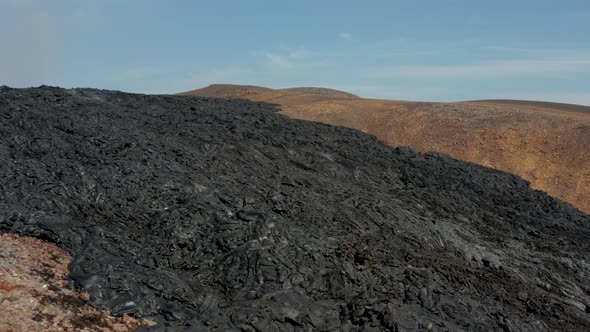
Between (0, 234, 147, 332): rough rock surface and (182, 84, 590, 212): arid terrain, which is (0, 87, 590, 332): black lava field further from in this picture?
(182, 84, 590, 212): arid terrain

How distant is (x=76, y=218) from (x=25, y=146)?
2752 mm

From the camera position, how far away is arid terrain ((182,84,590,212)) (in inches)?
838

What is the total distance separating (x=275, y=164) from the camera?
13141 millimetres

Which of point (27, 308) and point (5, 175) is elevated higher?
point (5, 175)

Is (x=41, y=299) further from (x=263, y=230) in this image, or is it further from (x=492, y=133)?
(x=492, y=133)

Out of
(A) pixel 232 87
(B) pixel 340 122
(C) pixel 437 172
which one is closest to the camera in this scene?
(C) pixel 437 172

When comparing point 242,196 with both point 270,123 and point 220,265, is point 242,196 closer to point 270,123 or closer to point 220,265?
point 220,265

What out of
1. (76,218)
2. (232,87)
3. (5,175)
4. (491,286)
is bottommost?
(491,286)

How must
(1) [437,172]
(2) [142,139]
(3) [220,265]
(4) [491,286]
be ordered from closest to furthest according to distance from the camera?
(3) [220,265] → (4) [491,286] → (2) [142,139] → (1) [437,172]

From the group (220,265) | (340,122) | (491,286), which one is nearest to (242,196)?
(220,265)

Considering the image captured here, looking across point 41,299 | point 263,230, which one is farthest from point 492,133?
point 41,299

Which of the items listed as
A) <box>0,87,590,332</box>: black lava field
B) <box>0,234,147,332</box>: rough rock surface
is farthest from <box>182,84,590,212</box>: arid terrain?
<box>0,234,147,332</box>: rough rock surface

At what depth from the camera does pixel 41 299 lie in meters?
6.81

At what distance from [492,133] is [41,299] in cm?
2066
